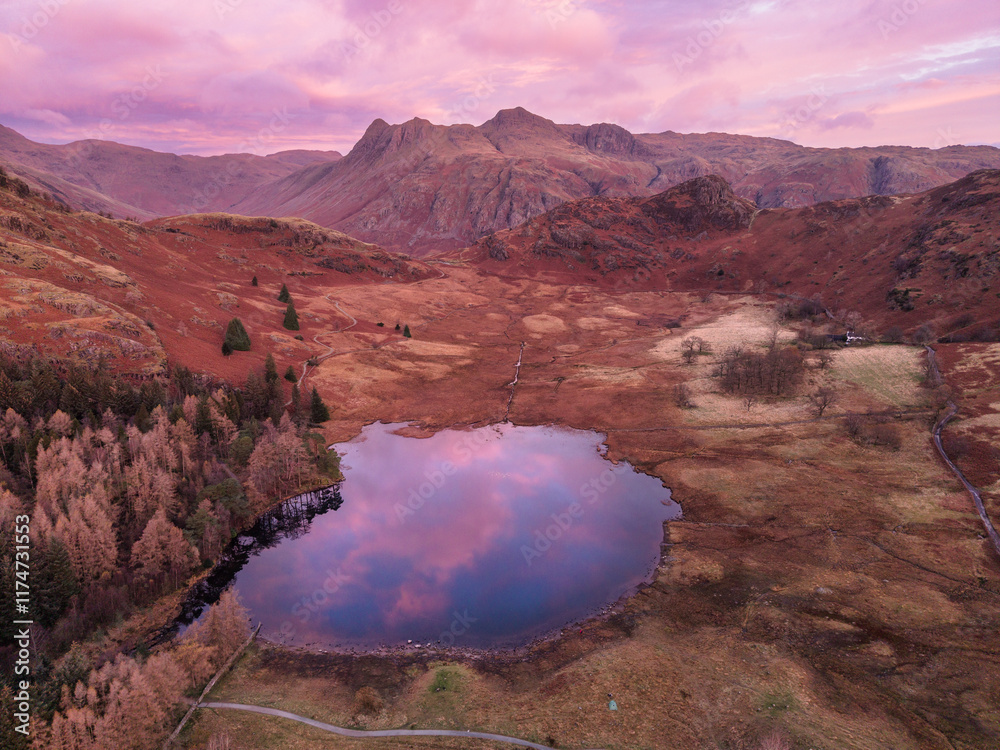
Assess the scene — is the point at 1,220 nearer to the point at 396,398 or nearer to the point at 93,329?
the point at 93,329

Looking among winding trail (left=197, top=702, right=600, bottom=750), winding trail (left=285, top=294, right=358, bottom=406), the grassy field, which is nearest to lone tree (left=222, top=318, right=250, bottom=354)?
winding trail (left=285, top=294, right=358, bottom=406)

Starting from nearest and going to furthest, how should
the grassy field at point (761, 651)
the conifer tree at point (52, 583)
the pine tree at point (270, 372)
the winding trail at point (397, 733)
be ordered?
the winding trail at point (397, 733), the grassy field at point (761, 651), the conifer tree at point (52, 583), the pine tree at point (270, 372)

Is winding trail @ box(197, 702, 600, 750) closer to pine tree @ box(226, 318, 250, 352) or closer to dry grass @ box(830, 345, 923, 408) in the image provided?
pine tree @ box(226, 318, 250, 352)

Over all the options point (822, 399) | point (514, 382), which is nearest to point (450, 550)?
point (514, 382)

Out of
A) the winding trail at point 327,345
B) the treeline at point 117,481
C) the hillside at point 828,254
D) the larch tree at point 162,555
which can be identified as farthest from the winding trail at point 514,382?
the hillside at point 828,254

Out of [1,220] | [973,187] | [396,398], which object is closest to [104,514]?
[396,398]

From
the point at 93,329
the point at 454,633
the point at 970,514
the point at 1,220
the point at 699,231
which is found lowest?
the point at 454,633

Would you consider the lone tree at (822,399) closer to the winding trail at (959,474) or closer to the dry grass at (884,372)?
the dry grass at (884,372)

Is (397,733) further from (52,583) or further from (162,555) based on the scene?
(52,583)

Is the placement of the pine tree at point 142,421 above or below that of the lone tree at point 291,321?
below
